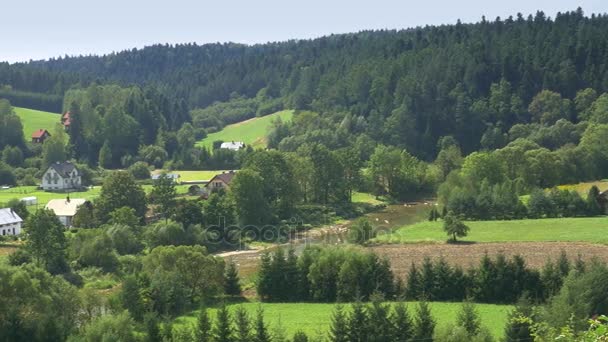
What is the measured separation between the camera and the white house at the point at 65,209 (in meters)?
59.9

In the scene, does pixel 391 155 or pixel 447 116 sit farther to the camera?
pixel 447 116

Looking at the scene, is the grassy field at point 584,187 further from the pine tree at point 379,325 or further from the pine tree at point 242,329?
the pine tree at point 242,329

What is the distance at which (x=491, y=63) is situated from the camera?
4171 inches

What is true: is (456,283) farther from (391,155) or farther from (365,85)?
(365,85)

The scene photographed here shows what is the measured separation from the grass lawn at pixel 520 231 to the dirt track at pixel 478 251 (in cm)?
167

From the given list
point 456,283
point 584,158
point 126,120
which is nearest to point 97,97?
point 126,120

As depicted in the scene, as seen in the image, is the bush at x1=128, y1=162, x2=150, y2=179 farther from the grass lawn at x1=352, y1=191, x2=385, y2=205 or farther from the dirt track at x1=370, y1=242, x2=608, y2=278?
the dirt track at x1=370, y1=242, x2=608, y2=278

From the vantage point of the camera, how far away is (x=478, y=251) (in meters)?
48.9

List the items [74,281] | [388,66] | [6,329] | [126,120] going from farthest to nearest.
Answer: [388,66] < [126,120] < [74,281] < [6,329]

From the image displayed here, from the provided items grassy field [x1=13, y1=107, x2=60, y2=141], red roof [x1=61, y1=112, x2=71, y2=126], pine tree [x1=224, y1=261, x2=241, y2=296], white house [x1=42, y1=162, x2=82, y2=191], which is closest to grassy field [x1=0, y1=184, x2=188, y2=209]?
white house [x1=42, y1=162, x2=82, y2=191]

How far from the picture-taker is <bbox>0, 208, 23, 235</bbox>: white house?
55.6m

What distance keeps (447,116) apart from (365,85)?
1535cm

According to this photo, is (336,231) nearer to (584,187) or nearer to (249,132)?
(584,187)

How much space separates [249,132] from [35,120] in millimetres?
28232
